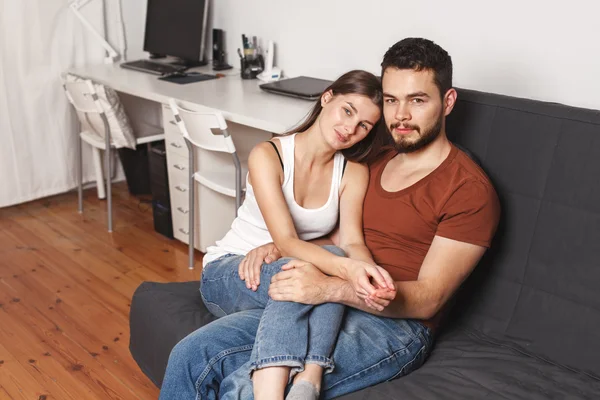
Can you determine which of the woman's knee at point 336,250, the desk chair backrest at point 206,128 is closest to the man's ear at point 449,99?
the woman's knee at point 336,250

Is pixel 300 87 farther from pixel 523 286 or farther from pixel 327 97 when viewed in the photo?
pixel 523 286

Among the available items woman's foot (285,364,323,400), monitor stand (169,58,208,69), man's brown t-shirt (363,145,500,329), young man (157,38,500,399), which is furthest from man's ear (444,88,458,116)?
monitor stand (169,58,208,69)

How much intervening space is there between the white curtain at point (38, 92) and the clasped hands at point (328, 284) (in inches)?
101

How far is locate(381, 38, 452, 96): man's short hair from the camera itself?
179 centimetres

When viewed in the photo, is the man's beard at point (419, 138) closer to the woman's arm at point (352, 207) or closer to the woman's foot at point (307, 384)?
the woman's arm at point (352, 207)

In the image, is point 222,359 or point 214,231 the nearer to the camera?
point 222,359

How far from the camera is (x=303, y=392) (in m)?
1.53

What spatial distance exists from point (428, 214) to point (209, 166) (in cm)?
150

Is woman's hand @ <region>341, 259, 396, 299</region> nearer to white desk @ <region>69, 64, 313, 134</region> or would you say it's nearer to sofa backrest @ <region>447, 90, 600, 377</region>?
sofa backrest @ <region>447, 90, 600, 377</region>

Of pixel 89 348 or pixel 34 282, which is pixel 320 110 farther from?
pixel 34 282

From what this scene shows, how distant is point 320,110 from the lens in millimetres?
2068

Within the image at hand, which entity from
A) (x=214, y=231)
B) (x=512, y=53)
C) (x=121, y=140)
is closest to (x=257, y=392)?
(x=512, y=53)

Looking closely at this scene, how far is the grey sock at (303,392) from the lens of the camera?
1.52 metres

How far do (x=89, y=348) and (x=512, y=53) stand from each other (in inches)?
72.8
